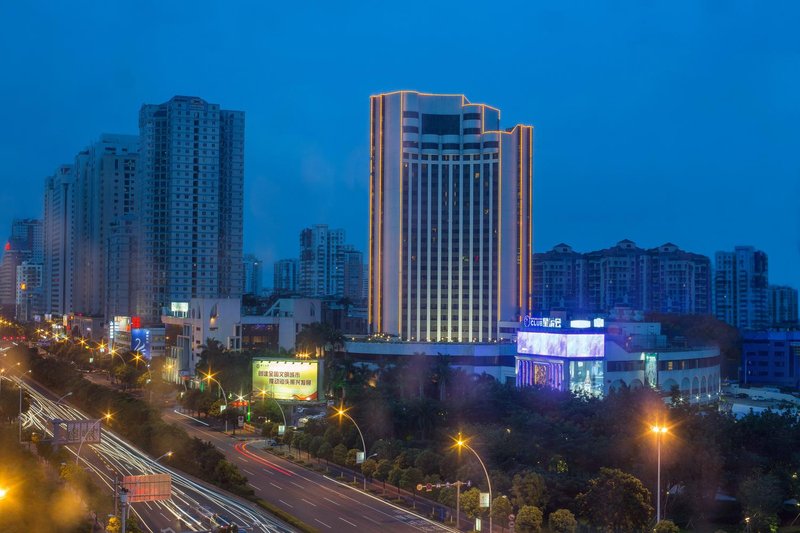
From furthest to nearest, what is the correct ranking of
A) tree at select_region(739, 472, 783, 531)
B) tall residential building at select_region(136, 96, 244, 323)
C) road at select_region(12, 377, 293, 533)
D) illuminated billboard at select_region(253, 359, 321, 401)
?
tall residential building at select_region(136, 96, 244, 323) < illuminated billboard at select_region(253, 359, 321, 401) < tree at select_region(739, 472, 783, 531) < road at select_region(12, 377, 293, 533)

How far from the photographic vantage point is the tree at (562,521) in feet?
114

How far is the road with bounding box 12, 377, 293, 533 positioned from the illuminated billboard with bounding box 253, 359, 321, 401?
523 inches

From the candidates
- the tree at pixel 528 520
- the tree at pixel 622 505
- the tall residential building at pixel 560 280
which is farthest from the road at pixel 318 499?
the tall residential building at pixel 560 280

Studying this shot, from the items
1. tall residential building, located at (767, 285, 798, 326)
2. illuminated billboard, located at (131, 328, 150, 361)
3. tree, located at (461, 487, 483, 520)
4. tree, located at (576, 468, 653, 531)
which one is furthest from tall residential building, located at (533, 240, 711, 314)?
tree, located at (576, 468, 653, 531)

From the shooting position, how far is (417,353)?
7806cm

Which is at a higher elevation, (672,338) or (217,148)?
(217,148)

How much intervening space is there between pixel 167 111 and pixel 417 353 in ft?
177

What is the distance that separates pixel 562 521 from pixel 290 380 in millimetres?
35372

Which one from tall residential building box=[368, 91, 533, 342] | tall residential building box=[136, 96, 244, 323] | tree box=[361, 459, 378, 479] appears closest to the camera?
tree box=[361, 459, 378, 479]

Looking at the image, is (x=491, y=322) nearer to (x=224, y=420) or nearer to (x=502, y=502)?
(x=224, y=420)

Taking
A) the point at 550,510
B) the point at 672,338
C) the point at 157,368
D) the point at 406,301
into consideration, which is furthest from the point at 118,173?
the point at 550,510

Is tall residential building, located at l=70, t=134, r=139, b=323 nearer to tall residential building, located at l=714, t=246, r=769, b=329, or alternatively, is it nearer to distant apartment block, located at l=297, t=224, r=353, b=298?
distant apartment block, located at l=297, t=224, r=353, b=298

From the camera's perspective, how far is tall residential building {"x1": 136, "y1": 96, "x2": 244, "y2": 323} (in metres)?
111

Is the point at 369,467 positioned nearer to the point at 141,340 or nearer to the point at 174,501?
the point at 174,501
